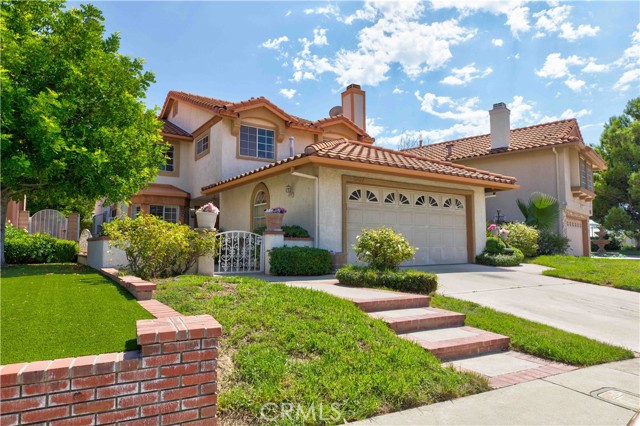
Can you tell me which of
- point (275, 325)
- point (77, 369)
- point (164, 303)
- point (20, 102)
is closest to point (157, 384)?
point (77, 369)

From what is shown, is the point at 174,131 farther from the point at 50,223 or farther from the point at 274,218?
the point at 274,218

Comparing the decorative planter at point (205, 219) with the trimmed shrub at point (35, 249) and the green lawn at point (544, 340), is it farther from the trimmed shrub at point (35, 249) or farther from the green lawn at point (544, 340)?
the trimmed shrub at point (35, 249)

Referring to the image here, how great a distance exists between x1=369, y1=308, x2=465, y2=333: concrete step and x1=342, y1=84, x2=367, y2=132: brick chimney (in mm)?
14885

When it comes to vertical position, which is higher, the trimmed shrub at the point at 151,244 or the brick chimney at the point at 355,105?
the brick chimney at the point at 355,105

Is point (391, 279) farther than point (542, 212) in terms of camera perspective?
No

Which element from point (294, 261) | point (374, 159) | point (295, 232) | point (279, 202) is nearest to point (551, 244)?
point (374, 159)

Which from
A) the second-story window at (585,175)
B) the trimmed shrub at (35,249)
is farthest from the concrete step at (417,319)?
the second-story window at (585,175)

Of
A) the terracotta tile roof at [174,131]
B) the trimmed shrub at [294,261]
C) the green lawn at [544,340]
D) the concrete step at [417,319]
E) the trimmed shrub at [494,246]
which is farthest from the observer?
the terracotta tile roof at [174,131]

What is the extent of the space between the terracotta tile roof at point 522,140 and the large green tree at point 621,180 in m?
12.0

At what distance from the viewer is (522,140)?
21.0 metres

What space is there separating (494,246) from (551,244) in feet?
14.4

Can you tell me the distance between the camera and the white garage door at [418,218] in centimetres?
1202

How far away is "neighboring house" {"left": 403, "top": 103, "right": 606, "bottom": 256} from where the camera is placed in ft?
63.1

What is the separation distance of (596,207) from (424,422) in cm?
3629
